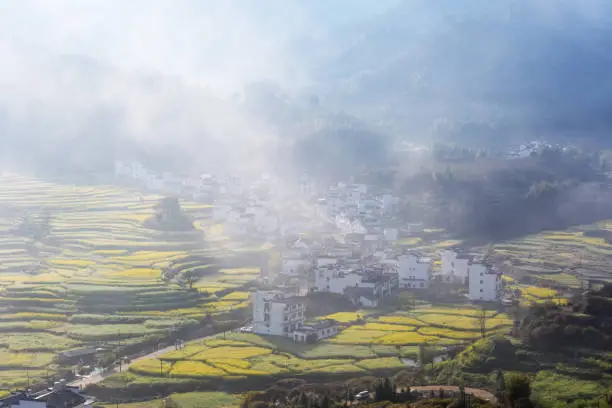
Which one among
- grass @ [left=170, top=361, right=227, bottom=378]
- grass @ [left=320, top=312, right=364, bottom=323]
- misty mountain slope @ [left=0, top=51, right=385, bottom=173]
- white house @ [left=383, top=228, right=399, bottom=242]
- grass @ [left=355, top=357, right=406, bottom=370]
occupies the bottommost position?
grass @ [left=170, top=361, right=227, bottom=378]

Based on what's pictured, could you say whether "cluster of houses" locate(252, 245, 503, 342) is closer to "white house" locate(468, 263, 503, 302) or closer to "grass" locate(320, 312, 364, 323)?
"white house" locate(468, 263, 503, 302)

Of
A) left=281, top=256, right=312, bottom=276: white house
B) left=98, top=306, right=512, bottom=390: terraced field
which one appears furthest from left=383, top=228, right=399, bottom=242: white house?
left=98, top=306, right=512, bottom=390: terraced field

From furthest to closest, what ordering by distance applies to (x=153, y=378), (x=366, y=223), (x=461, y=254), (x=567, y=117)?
1. (x=567, y=117)
2. (x=366, y=223)
3. (x=461, y=254)
4. (x=153, y=378)

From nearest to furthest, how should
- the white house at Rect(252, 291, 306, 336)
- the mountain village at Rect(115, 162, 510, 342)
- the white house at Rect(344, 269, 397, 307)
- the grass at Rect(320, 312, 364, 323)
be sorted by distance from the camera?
the white house at Rect(252, 291, 306, 336) < the mountain village at Rect(115, 162, 510, 342) < the grass at Rect(320, 312, 364, 323) < the white house at Rect(344, 269, 397, 307)

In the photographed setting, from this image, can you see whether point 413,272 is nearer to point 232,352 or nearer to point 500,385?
point 232,352

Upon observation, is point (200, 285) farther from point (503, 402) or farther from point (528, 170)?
point (528, 170)

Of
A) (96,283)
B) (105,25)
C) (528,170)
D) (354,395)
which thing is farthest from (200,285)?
(105,25)
